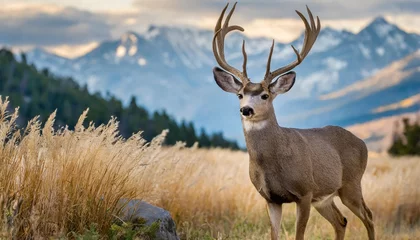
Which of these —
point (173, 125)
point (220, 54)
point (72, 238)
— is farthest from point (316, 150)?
point (173, 125)

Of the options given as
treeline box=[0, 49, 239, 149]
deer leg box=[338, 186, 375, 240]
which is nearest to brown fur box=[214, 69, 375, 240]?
deer leg box=[338, 186, 375, 240]

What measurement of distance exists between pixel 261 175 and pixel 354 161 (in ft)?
6.08

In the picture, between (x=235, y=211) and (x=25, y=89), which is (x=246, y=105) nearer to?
(x=235, y=211)

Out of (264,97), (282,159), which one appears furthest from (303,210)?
(264,97)

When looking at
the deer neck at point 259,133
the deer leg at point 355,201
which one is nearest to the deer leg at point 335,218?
the deer leg at point 355,201

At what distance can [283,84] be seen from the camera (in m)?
8.48

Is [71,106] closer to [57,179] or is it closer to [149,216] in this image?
[149,216]

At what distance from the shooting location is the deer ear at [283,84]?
8.41 meters

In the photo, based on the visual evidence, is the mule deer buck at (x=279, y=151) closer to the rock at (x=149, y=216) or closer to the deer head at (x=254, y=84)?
the deer head at (x=254, y=84)

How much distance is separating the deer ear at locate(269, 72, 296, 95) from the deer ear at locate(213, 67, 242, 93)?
1.28ft

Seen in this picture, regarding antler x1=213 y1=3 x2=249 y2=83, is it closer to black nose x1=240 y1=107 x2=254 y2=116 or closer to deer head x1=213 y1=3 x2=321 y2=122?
deer head x1=213 y1=3 x2=321 y2=122

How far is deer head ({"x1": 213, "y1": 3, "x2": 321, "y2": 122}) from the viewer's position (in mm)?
8055

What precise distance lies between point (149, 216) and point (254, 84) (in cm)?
176

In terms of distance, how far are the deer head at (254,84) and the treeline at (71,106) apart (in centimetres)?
5140
